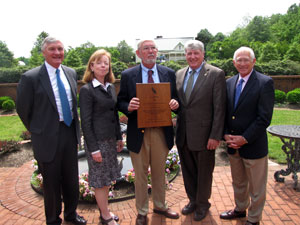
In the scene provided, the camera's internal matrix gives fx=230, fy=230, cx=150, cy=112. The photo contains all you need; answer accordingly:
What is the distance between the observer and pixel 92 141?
2643 millimetres

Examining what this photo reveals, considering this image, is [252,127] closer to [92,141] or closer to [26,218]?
[92,141]

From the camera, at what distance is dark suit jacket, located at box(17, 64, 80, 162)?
2.60 metres

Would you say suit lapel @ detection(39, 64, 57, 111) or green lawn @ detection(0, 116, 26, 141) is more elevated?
suit lapel @ detection(39, 64, 57, 111)

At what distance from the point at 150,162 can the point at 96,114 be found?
0.96 meters

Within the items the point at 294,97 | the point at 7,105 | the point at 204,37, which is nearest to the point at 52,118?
the point at 7,105

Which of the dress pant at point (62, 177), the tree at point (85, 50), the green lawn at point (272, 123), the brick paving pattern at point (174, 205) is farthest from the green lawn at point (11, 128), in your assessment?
the tree at point (85, 50)

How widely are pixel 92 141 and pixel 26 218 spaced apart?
172 cm

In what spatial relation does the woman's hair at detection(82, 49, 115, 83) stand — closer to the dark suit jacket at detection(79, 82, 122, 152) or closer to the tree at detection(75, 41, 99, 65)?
the dark suit jacket at detection(79, 82, 122, 152)

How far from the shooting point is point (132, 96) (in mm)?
2877

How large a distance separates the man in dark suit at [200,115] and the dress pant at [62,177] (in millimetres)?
1407

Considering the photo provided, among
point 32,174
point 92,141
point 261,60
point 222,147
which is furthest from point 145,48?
point 261,60

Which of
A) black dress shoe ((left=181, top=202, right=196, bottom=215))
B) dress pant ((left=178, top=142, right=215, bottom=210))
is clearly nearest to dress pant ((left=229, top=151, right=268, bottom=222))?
dress pant ((left=178, top=142, right=215, bottom=210))

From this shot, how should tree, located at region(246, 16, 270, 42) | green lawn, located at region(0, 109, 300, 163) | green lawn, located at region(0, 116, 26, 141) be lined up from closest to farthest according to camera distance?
1. green lawn, located at region(0, 109, 300, 163)
2. green lawn, located at region(0, 116, 26, 141)
3. tree, located at region(246, 16, 270, 42)

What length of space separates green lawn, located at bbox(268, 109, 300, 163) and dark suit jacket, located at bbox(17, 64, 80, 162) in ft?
15.4
